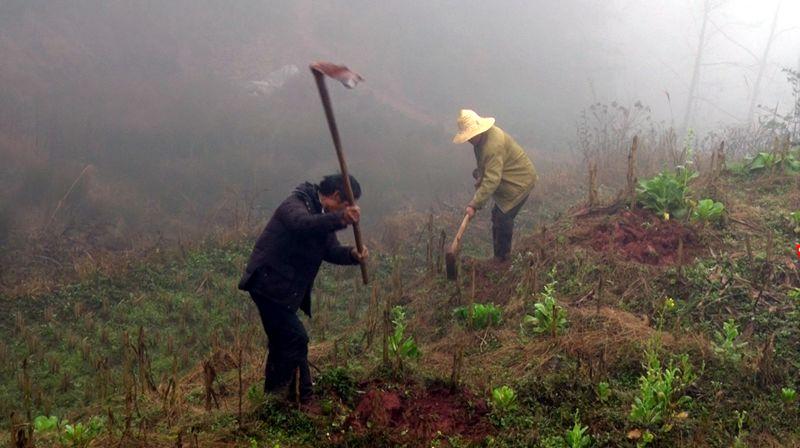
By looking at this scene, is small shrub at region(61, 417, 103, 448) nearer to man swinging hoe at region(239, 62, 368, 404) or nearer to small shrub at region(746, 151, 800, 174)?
man swinging hoe at region(239, 62, 368, 404)

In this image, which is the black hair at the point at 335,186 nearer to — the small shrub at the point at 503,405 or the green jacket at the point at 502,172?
the small shrub at the point at 503,405

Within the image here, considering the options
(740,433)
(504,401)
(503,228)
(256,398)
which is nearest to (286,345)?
(256,398)

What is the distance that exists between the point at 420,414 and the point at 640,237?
12.4 ft

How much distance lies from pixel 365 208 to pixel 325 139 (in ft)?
13.5

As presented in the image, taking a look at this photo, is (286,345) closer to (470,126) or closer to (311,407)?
(311,407)

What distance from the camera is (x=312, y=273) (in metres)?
4.30

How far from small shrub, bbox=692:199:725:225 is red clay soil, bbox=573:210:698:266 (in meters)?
0.17

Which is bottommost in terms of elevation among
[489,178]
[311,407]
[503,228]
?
[311,407]

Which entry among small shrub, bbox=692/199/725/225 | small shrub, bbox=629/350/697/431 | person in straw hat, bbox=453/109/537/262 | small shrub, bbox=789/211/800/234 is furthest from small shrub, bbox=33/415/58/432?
small shrub, bbox=789/211/800/234

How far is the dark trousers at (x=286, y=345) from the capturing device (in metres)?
4.15

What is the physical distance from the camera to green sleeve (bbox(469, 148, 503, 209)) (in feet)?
21.4

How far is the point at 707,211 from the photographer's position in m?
6.59

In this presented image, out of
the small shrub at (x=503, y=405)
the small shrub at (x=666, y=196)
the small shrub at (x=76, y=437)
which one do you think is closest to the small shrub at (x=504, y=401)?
the small shrub at (x=503, y=405)

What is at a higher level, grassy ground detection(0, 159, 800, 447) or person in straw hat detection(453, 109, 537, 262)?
person in straw hat detection(453, 109, 537, 262)
